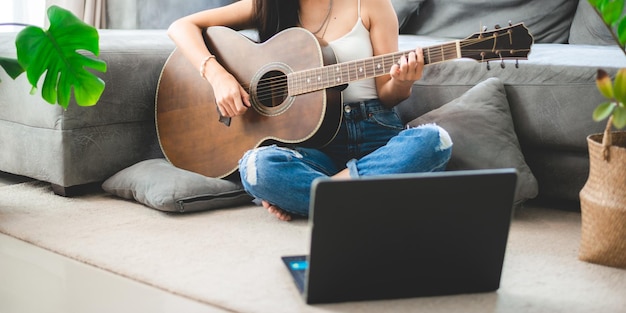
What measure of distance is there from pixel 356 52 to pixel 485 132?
387 mm

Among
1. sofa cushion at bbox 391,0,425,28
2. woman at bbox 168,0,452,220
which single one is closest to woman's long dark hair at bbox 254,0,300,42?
woman at bbox 168,0,452,220

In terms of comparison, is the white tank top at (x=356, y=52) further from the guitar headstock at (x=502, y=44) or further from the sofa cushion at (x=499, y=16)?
the sofa cushion at (x=499, y=16)

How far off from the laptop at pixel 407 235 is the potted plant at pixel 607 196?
29 cm

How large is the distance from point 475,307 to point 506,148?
651 mm

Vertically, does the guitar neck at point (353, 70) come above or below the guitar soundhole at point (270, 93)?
above

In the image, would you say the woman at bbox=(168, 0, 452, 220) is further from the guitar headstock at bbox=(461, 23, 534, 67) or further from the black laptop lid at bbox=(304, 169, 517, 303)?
the black laptop lid at bbox=(304, 169, 517, 303)

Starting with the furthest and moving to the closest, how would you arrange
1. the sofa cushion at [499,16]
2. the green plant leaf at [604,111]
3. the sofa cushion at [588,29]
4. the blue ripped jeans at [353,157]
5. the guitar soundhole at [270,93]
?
the sofa cushion at [499,16], the sofa cushion at [588,29], the guitar soundhole at [270,93], the blue ripped jeans at [353,157], the green plant leaf at [604,111]

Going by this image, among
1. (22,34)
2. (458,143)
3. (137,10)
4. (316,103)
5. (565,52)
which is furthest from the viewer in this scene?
(137,10)

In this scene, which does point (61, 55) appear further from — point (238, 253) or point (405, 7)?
point (405, 7)

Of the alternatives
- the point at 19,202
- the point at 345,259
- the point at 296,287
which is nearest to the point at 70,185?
the point at 19,202

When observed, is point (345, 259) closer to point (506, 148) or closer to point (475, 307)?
point (475, 307)

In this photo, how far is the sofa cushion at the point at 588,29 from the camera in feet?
7.50

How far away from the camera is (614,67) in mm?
1816

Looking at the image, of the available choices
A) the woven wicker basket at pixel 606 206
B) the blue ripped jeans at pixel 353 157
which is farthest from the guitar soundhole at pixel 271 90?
the woven wicker basket at pixel 606 206
